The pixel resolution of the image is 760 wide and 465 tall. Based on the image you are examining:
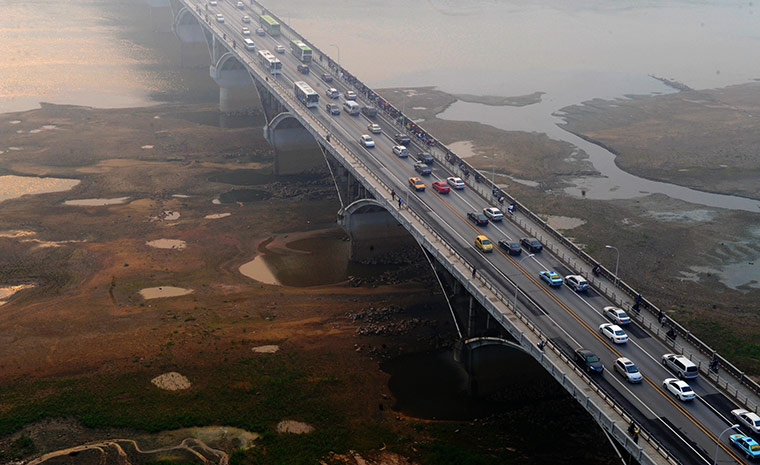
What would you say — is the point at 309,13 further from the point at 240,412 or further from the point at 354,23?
the point at 240,412

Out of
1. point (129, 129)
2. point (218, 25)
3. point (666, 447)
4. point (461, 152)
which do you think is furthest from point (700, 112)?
point (666, 447)

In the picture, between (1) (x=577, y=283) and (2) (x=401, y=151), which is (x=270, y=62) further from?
(1) (x=577, y=283)

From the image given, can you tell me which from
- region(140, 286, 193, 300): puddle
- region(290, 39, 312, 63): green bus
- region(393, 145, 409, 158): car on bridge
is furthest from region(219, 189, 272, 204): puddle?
region(290, 39, 312, 63): green bus

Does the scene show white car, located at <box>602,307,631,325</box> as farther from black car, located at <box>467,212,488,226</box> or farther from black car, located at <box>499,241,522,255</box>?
black car, located at <box>467,212,488,226</box>

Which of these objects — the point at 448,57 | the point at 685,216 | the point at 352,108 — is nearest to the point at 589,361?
the point at 685,216

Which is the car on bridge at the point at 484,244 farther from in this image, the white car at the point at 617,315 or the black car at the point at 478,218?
the white car at the point at 617,315
